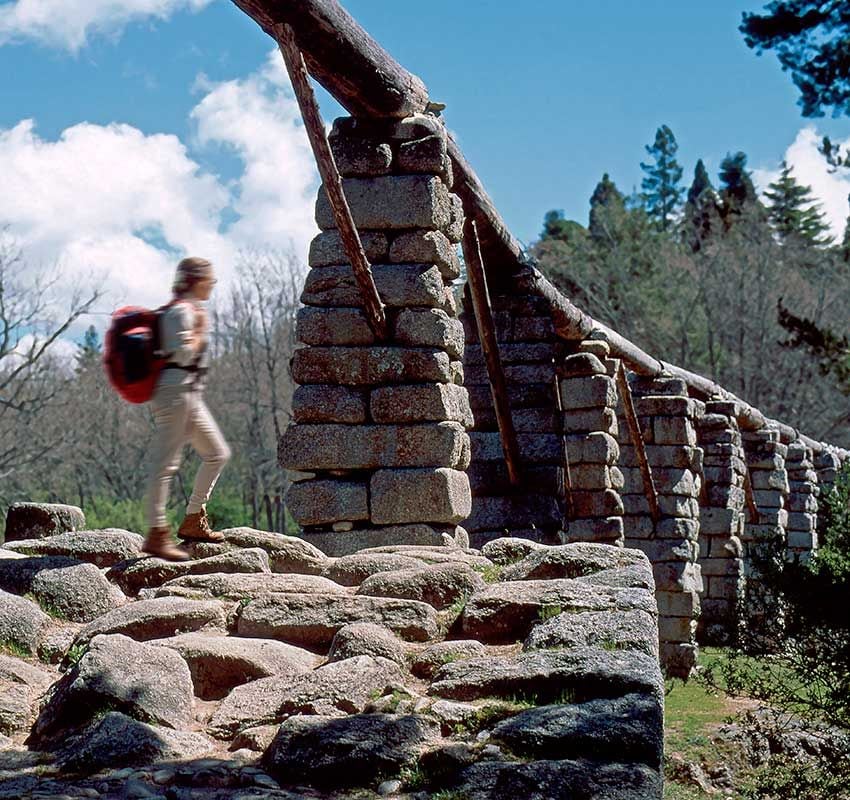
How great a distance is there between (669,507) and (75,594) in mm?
11515

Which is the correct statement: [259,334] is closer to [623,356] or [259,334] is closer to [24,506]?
[623,356]

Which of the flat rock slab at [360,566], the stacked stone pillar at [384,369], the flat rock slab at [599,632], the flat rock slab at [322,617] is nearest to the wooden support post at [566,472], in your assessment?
the stacked stone pillar at [384,369]

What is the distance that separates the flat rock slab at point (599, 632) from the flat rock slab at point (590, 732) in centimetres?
61

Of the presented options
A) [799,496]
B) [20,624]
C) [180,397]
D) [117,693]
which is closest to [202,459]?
[180,397]

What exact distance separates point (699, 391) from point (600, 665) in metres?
14.8

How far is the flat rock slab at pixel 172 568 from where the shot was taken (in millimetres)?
5879

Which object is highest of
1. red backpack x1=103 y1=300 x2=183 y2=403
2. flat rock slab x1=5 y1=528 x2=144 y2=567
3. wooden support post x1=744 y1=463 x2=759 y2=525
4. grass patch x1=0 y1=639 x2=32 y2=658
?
red backpack x1=103 y1=300 x2=183 y2=403

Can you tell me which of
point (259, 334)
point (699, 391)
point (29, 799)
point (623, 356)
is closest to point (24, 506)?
point (29, 799)

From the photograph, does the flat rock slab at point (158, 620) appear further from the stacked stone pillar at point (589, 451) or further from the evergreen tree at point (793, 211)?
the evergreen tree at point (793, 211)

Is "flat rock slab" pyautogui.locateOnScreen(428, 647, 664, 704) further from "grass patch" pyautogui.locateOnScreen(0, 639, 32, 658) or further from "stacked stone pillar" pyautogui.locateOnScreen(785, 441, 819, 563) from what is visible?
"stacked stone pillar" pyautogui.locateOnScreen(785, 441, 819, 563)

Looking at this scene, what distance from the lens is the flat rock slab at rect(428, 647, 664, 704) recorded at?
391cm

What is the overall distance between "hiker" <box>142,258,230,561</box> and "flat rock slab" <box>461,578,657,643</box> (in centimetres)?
159

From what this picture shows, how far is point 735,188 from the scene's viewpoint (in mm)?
47312

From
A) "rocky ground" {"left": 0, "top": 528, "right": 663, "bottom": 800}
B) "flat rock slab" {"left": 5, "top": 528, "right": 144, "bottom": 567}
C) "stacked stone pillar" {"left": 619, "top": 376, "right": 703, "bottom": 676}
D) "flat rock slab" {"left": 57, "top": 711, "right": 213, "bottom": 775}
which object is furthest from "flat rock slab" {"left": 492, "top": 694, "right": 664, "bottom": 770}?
"stacked stone pillar" {"left": 619, "top": 376, "right": 703, "bottom": 676}
